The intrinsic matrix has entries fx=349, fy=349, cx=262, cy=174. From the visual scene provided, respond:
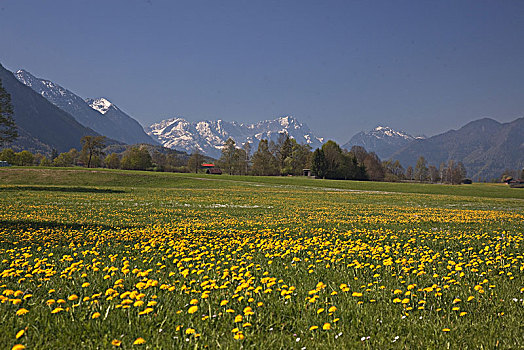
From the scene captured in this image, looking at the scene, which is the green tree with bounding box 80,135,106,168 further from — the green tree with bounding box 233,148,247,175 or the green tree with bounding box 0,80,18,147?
the green tree with bounding box 0,80,18,147

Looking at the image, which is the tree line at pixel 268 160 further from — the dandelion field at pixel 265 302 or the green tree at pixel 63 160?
the dandelion field at pixel 265 302

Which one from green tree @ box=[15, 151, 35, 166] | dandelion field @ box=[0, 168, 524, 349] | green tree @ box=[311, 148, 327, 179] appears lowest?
dandelion field @ box=[0, 168, 524, 349]

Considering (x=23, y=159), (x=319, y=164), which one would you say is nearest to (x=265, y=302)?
(x=319, y=164)

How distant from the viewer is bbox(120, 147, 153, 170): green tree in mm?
127688

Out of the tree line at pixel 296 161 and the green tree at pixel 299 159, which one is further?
the green tree at pixel 299 159

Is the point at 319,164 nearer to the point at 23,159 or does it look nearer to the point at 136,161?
the point at 136,161

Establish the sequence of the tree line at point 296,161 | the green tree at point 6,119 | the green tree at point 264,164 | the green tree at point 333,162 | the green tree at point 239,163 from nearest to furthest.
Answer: the green tree at point 6,119, the green tree at point 333,162, the tree line at point 296,161, the green tree at point 264,164, the green tree at point 239,163

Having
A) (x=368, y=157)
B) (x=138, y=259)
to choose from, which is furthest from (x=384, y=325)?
(x=368, y=157)

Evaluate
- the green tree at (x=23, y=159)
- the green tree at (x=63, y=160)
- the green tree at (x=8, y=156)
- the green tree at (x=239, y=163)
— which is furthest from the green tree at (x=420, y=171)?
the green tree at (x=8, y=156)

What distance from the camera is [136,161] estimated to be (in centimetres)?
12700

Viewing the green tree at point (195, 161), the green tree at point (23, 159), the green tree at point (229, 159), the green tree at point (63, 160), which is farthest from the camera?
the green tree at point (195, 161)

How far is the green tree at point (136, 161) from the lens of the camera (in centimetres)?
12769

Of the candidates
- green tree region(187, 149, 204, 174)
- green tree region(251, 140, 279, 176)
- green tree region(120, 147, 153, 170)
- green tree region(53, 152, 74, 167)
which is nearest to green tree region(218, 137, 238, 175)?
green tree region(251, 140, 279, 176)

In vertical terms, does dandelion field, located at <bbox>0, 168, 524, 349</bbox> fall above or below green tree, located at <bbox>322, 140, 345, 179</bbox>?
below
